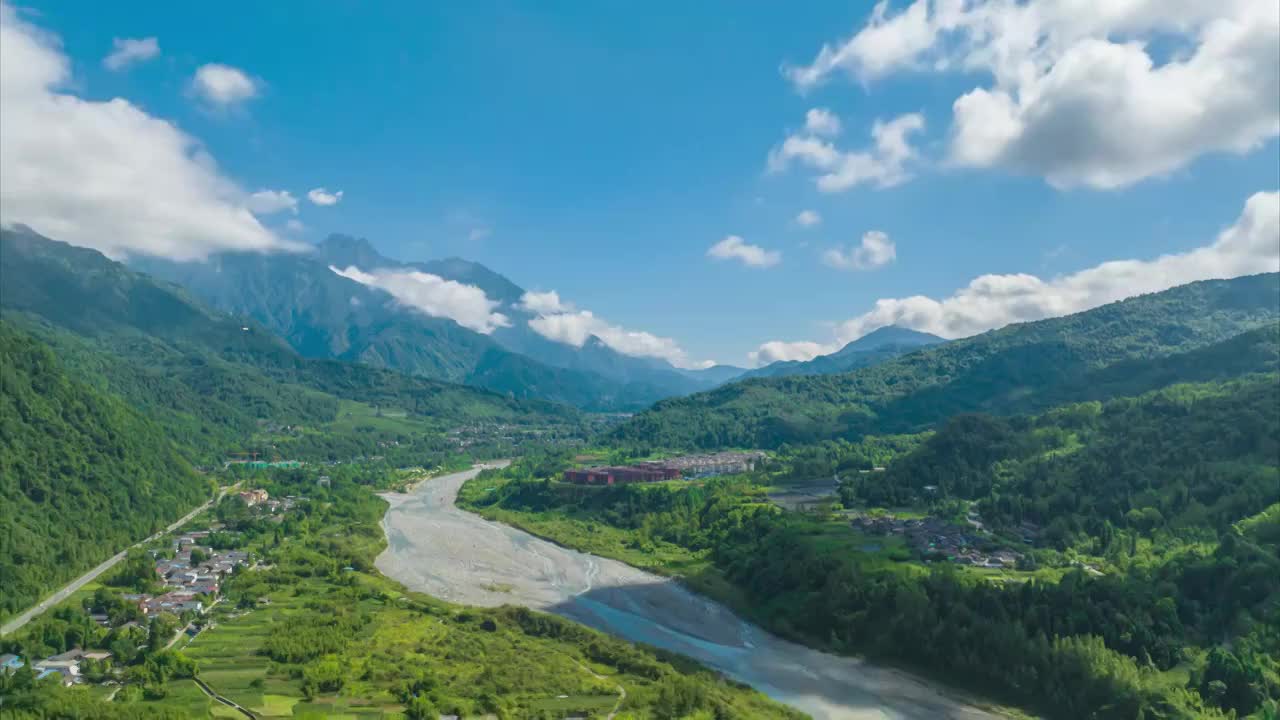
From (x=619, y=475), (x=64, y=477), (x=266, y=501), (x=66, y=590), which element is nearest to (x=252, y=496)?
(x=266, y=501)

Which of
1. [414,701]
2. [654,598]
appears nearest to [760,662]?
[654,598]

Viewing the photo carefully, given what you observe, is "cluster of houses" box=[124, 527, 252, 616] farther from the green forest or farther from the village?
the green forest

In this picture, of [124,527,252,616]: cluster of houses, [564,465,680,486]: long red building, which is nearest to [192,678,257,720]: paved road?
[124,527,252,616]: cluster of houses

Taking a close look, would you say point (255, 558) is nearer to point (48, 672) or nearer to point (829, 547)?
point (48, 672)

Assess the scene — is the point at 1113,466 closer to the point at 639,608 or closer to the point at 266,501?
the point at 639,608

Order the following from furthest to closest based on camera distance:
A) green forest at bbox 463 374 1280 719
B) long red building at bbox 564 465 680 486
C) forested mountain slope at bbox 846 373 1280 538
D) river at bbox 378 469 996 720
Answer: long red building at bbox 564 465 680 486 → forested mountain slope at bbox 846 373 1280 538 → river at bbox 378 469 996 720 → green forest at bbox 463 374 1280 719

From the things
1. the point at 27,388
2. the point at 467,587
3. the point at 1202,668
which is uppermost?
the point at 27,388
